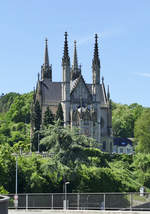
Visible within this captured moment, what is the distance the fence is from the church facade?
2790 inches

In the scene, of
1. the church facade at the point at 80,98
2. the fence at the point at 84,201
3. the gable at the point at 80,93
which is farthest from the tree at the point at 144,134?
the fence at the point at 84,201

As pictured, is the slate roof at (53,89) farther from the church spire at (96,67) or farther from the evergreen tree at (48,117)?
the evergreen tree at (48,117)

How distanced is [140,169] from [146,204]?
50.4m

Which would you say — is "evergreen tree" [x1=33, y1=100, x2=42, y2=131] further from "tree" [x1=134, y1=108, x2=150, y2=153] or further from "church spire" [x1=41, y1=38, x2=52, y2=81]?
"tree" [x1=134, y1=108, x2=150, y2=153]

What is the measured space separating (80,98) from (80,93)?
185cm

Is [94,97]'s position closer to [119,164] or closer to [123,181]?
[119,164]

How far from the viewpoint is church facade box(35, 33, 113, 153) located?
114m

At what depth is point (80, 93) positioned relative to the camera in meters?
118

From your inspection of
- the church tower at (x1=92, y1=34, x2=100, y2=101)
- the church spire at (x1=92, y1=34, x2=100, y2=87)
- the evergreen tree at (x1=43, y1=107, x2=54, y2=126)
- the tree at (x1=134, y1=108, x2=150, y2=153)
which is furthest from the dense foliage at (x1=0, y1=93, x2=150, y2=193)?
the church spire at (x1=92, y1=34, x2=100, y2=87)

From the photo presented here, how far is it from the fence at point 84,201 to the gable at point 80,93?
7622 cm

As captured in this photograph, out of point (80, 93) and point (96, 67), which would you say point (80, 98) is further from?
point (96, 67)

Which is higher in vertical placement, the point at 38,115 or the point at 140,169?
the point at 38,115

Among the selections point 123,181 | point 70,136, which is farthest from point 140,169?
point 70,136

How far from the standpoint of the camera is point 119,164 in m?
88.6
